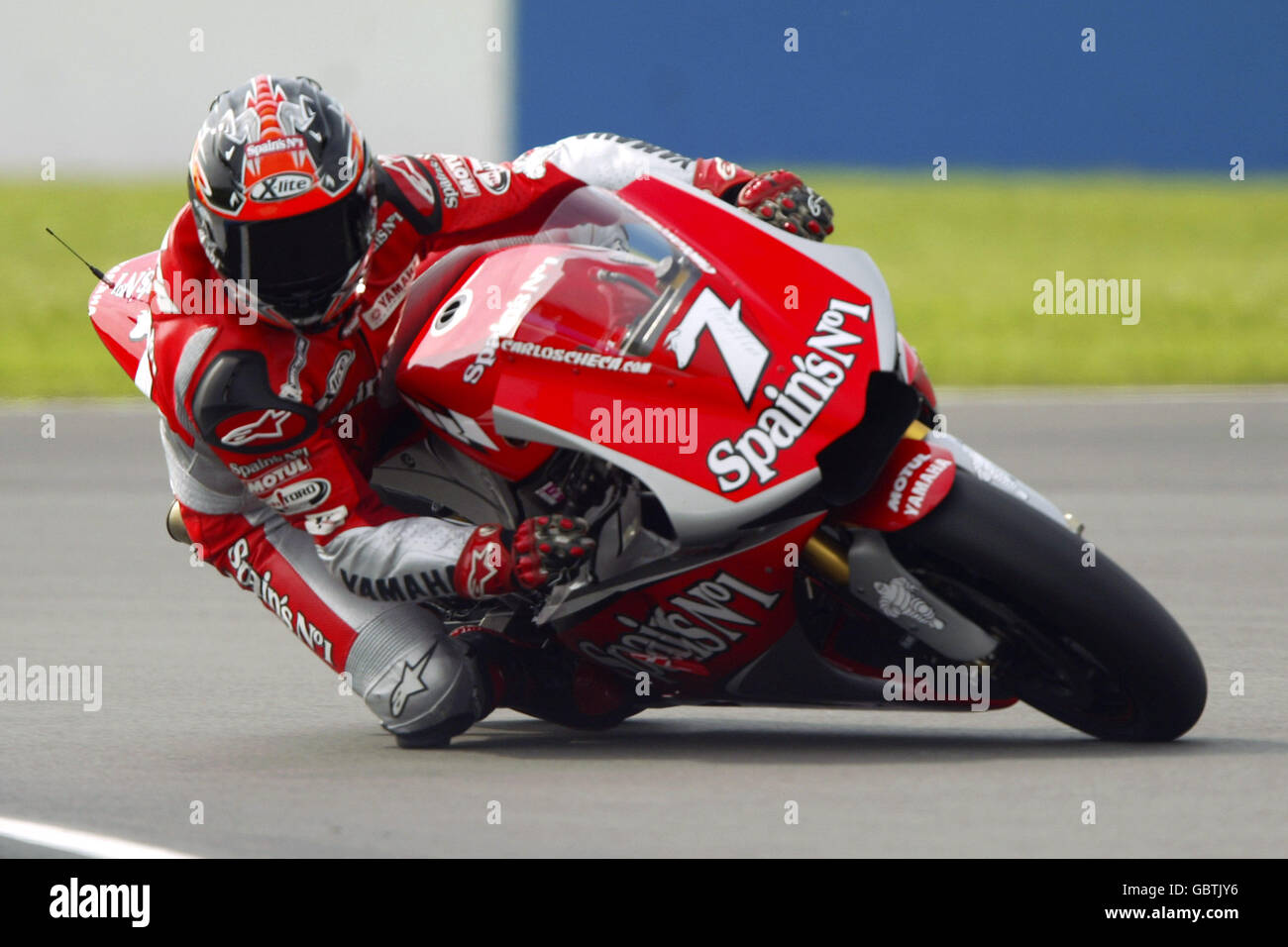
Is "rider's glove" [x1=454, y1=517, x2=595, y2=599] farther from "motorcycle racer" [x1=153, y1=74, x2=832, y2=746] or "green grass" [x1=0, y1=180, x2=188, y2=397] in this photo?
"green grass" [x1=0, y1=180, x2=188, y2=397]

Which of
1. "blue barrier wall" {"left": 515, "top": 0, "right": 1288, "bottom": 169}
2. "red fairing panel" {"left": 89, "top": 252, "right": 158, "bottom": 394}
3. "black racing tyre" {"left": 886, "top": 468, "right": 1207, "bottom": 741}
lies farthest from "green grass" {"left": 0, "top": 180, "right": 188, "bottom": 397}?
"black racing tyre" {"left": 886, "top": 468, "right": 1207, "bottom": 741}

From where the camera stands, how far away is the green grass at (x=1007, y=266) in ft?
47.5

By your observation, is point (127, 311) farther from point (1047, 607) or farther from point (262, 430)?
point (1047, 607)

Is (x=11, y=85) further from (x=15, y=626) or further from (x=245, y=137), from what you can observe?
(x=245, y=137)

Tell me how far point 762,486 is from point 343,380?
40.7 inches

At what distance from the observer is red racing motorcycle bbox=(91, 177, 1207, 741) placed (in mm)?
4422

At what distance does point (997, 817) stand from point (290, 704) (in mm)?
2435

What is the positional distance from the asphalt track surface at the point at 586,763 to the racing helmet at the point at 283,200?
3.57 ft

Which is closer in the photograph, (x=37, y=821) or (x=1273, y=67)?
(x=37, y=821)

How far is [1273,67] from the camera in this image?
1998cm

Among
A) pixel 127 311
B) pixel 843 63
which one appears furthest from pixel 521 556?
pixel 843 63

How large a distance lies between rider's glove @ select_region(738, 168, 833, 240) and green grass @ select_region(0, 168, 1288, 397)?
892 cm

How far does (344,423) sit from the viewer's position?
4988 millimetres

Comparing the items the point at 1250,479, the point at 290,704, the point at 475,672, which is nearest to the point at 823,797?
the point at 475,672
